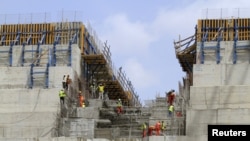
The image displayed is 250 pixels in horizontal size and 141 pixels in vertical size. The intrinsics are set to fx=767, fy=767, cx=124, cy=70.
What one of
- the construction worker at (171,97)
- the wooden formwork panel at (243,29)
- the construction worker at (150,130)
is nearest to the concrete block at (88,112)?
the construction worker at (171,97)

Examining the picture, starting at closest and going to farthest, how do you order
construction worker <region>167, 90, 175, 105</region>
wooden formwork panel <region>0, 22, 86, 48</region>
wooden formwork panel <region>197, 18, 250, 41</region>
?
construction worker <region>167, 90, 175, 105</region>
wooden formwork panel <region>197, 18, 250, 41</region>
wooden formwork panel <region>0, 22, 86, 48</region>

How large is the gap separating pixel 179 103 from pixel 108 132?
7.23 metres

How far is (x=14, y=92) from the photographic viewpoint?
4975 centimetres

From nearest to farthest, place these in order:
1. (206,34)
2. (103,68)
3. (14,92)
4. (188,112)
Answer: (188,112)
(14,92)
(206,34)
(103,68)

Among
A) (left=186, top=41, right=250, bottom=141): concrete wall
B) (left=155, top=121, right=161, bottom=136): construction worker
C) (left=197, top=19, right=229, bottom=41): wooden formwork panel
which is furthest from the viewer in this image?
(left=197, top=19, right=229, bottom=41): wooden formwork panel

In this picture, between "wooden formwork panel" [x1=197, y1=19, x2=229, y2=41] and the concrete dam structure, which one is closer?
the concrete dam structure

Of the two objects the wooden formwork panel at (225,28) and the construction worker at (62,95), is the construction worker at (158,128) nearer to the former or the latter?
the construction worker at (62,95)

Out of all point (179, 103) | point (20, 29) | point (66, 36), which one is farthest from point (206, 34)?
point (20, 29)

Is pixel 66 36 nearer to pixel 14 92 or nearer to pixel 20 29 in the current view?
pixel 20 29

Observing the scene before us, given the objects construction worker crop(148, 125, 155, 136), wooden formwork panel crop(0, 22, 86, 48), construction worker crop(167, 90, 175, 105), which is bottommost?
construction worker crop(148, 125, 155, 136)

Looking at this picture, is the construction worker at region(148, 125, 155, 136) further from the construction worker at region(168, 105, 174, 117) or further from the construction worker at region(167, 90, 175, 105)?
the construction worker at region(167, 90, 175, 105)

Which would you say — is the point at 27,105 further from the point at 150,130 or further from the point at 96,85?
the point at 96,85

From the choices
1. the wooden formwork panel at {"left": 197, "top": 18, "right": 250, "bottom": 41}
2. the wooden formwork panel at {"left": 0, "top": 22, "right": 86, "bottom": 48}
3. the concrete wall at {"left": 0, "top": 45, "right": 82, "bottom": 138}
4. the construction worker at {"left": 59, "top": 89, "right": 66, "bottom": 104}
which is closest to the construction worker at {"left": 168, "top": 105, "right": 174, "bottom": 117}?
the construction worker at {"left": 59, "top": 89, "right": 66, "bottom": 104}

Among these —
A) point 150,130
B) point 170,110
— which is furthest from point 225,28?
point 150,130
